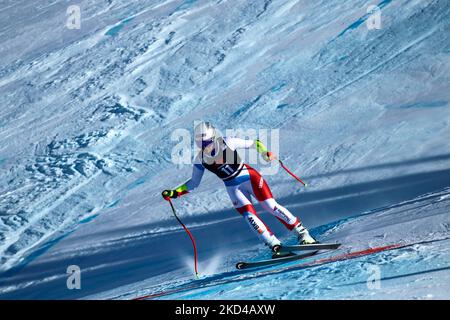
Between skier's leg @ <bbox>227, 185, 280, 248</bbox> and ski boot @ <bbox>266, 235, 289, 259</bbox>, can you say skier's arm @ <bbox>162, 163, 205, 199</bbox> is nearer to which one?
skier's leg @ <bbox>227, 185, 280, 248</bbox>

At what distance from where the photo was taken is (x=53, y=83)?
45.5 ft

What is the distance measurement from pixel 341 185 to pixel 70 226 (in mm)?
3795

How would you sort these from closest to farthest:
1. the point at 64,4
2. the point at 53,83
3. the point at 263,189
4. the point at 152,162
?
the point at 263,189, the point at 152,162, the point at 53,83, the point at 64,4

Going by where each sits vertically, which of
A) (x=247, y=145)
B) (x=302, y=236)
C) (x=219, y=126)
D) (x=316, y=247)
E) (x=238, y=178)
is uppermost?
(x=219, y=126)

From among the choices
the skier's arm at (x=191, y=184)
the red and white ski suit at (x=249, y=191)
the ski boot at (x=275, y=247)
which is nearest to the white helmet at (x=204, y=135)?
the red and white ski suit at (x=249, y=191)

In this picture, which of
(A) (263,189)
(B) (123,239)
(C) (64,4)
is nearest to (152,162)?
(B) (123,239)

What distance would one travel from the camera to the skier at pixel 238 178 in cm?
592

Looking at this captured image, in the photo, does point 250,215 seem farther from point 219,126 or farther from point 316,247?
point 219,126

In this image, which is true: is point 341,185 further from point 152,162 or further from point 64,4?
point 64,4

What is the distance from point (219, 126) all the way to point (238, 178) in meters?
4.87

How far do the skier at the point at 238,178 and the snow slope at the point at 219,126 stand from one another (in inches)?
22.1

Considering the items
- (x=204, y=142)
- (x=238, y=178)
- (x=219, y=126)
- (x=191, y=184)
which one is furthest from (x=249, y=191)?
(x=219, y=126)

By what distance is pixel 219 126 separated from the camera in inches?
427

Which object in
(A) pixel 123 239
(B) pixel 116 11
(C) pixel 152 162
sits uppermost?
(B) pixel 116 11
